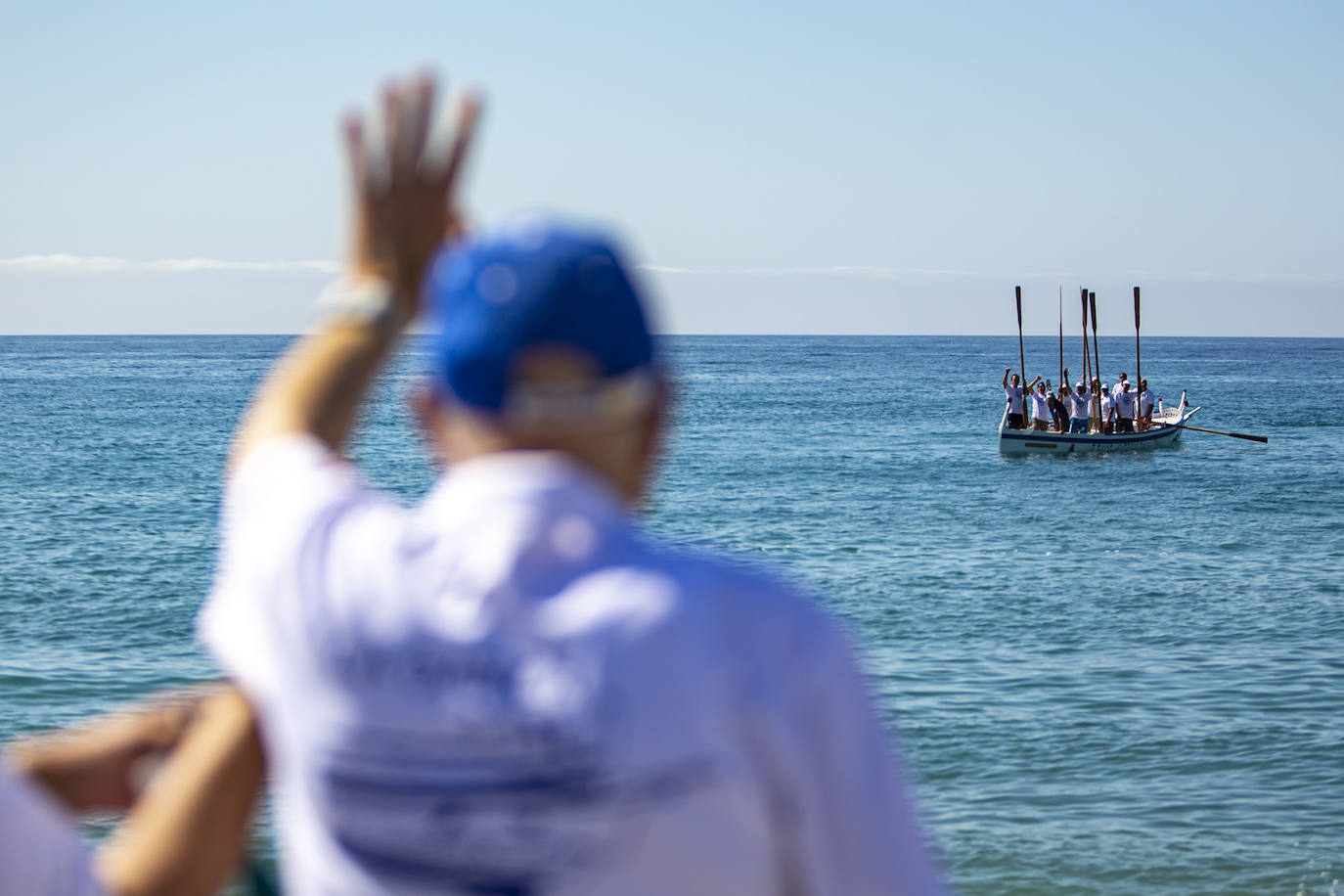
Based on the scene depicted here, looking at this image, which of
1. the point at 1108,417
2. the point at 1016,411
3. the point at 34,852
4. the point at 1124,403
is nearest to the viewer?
the point at 34,852

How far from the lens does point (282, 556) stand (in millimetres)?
1222

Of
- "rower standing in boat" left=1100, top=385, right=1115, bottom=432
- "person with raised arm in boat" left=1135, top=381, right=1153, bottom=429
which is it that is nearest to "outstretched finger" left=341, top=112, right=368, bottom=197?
"rower standing in boat" left=1100, top=385, right=1115, bottom=432

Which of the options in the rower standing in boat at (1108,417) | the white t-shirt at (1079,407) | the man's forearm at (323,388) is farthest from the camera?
the rower standing in boat at (1108,417)

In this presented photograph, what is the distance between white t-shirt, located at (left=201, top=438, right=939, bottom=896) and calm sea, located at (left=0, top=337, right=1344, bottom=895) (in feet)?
1.24

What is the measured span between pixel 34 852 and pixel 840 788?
0.73 m

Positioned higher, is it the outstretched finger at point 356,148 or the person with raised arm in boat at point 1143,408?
the outstretched finger at point 356,148

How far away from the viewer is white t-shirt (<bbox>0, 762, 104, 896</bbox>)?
1187 millimetres

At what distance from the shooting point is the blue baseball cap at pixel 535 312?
115 cm

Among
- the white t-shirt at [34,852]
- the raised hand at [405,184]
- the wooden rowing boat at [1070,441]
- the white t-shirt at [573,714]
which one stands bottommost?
Answer: the wooden rowing boat at [1070,441]

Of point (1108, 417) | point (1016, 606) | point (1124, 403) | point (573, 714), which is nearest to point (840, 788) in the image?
point (573, 714)

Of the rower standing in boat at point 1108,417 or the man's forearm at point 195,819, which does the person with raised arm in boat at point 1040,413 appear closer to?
the rower standing in boat at point 1108,417

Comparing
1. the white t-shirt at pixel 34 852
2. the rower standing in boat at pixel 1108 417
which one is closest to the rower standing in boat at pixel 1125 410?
the rower standing in boat at pixel 1108 417

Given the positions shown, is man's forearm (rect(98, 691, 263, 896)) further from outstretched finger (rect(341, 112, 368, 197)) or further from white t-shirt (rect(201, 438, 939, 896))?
outstretched finger (rect(341, 112, 368, 197))

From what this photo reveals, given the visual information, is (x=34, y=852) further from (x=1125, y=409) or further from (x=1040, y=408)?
(x=1125, y=409)
